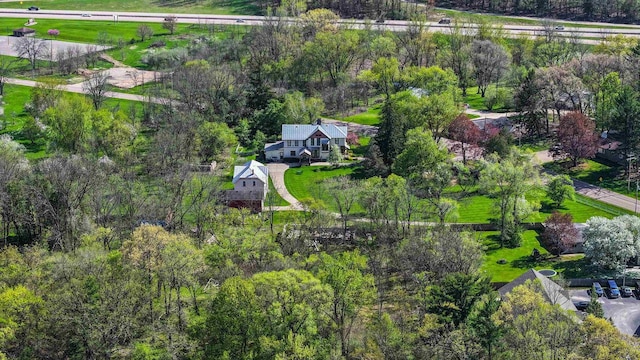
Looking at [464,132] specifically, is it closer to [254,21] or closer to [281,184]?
[281,184]

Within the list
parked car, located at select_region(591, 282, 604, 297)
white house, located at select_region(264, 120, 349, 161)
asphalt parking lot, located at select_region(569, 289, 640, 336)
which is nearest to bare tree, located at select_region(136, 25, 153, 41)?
white house, located at select_region(264, 120, 349, 161)

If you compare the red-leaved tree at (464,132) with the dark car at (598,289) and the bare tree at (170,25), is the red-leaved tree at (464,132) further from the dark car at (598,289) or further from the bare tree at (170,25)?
the bare tree at (170,25)

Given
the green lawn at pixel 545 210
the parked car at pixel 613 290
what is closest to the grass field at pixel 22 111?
the green lawn at pixel 545 210

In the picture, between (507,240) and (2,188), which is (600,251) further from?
(2,188)

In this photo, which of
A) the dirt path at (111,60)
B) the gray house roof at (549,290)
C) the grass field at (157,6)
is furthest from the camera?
the grass field at (157,6)

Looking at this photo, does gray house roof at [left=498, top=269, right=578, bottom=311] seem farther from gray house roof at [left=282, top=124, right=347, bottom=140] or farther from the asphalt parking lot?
gray house roof at [left=282, top=124, right=347, bottom=140]

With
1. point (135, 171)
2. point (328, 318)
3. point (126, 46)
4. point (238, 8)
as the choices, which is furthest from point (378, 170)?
point (238, 8)

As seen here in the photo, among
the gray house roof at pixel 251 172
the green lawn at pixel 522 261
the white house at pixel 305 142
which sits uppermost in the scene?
the white house at pixel 305 142
